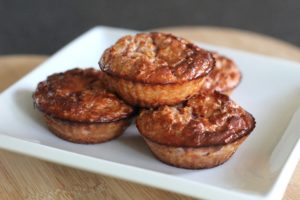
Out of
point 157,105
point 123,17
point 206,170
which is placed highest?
point 157,105

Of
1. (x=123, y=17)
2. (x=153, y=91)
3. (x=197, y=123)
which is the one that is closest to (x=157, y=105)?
(x=153, y=91)

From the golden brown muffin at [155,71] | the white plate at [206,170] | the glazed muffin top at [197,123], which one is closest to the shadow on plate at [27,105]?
the white plate at [206,170]

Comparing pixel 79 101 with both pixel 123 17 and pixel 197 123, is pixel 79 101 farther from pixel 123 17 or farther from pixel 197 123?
pixel 123 17

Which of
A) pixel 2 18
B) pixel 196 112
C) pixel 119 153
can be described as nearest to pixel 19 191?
pixel 119 153

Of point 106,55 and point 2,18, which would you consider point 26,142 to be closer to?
point 106,55

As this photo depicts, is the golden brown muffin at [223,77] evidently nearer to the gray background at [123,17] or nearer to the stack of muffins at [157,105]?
the stack of muffins at [157,105]
